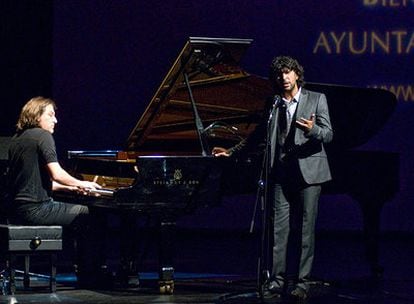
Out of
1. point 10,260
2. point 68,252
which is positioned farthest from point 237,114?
point 68,252

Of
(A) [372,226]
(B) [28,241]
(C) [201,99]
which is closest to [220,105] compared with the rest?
(C) [201,99]

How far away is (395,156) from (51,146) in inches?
99.9

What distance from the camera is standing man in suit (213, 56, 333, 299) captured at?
6.23 meters

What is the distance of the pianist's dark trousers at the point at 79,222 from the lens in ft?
21.4

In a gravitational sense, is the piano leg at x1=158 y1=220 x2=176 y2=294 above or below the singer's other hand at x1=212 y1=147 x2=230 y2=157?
below

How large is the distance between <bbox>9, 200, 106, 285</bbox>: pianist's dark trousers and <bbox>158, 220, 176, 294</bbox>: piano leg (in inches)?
20.0

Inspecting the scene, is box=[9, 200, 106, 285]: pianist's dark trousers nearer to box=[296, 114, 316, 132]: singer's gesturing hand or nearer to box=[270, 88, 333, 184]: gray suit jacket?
box=[270, 88, 333, 184]: gray suit jacket

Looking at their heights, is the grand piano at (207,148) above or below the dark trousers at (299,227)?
above

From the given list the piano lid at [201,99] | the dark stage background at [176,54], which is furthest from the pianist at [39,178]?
the dark stage background at [176,54]

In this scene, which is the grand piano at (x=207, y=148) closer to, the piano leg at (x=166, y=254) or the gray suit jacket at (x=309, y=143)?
the piano leg at (x=166, y=254)

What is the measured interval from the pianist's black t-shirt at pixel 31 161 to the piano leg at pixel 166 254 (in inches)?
31.2

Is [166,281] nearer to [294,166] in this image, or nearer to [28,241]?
[28,241]

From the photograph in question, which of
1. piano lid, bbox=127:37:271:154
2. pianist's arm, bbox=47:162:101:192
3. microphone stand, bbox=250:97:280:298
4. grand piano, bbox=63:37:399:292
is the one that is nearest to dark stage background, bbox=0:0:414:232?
grand piano, bbox=63:37:399:292

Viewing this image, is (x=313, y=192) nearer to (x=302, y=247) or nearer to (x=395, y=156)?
(x=302, y=247)
